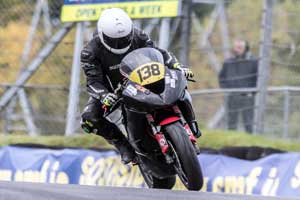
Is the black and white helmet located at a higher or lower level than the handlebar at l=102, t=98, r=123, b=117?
higher

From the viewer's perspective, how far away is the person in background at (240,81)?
10.9 metres

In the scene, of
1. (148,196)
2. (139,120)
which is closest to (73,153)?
(139,120)

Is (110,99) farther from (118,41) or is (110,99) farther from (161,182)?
(161,182)

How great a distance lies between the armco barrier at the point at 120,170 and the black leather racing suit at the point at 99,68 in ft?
A: 4.92

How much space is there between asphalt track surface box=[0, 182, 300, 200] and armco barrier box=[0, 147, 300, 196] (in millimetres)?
3994

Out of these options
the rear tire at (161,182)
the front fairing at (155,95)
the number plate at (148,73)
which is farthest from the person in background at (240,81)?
the number plate at (148,73)

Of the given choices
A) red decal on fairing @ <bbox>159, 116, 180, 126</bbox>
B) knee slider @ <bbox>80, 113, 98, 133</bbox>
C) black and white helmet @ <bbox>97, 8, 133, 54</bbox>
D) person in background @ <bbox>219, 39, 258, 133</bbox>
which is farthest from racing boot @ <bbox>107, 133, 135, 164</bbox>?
person in background @ <bbox>219, 39, 258, 133</bbox>

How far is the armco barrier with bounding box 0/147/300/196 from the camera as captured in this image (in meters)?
9.24

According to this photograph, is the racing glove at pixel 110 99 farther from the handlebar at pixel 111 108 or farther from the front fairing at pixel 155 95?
the front fairing at pixel 155 95

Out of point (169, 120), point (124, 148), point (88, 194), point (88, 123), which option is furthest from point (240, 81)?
point (88, 194)

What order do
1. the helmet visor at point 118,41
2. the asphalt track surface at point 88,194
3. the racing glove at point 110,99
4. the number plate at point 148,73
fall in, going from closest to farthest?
the asphalt track surface at point 88,194
the number plate at point 148,73
the helmet visor at point 118,41
the racing glove at point 110,99

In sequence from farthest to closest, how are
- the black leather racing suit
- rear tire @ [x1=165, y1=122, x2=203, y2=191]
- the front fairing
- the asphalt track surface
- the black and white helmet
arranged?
the black leather racing suit < the black and white helmet < the front fairing < rear tire @ [x1=165, y1=122, x2=203, y2=191] < the asphalt track surface

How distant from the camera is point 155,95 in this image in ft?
26.4

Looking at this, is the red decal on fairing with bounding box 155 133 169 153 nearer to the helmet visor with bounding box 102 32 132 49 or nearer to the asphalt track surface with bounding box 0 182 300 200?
the helmet visor with bounding box 102 32 132 49
